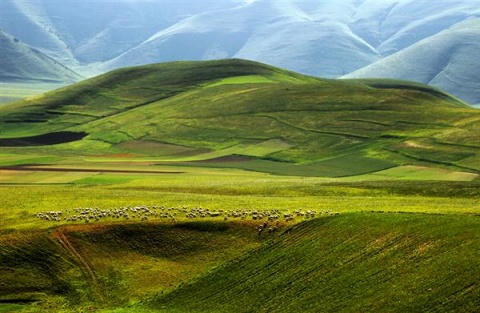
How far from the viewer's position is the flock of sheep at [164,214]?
78.8 metres

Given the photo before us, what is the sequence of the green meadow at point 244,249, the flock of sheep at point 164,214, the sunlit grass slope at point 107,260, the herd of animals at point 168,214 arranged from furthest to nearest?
the flock of sheep at point 164,214 < the herd of animals at point 168,214 < the sunlit grass slope at point 107,260 < the green meadow at point 244,249

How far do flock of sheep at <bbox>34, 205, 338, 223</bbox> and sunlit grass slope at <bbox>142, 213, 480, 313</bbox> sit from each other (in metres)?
4.68

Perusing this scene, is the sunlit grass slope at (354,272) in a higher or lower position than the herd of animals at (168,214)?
lower

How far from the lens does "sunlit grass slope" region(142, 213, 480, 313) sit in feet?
176

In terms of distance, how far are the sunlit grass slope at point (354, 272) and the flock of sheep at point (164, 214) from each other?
4678mm

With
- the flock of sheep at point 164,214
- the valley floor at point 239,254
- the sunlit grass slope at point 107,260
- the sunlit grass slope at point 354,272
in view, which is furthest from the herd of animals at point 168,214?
the sunlit grass slope at point 354,272

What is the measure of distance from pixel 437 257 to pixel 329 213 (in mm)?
21070

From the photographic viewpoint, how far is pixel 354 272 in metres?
60.8

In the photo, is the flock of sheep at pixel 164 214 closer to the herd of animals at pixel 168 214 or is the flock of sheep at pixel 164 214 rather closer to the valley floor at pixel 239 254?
the herd of animals at pixel 168 214

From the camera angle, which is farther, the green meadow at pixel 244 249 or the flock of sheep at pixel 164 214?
the flock of sheep at pixel 164 214

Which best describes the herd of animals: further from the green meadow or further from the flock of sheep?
the green meadow

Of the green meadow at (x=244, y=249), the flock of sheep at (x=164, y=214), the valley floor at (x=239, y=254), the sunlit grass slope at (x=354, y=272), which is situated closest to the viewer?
the sunlit grass slope at (x=354, y=272)

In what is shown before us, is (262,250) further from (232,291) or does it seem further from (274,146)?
(274,146)

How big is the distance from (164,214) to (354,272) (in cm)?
2983
